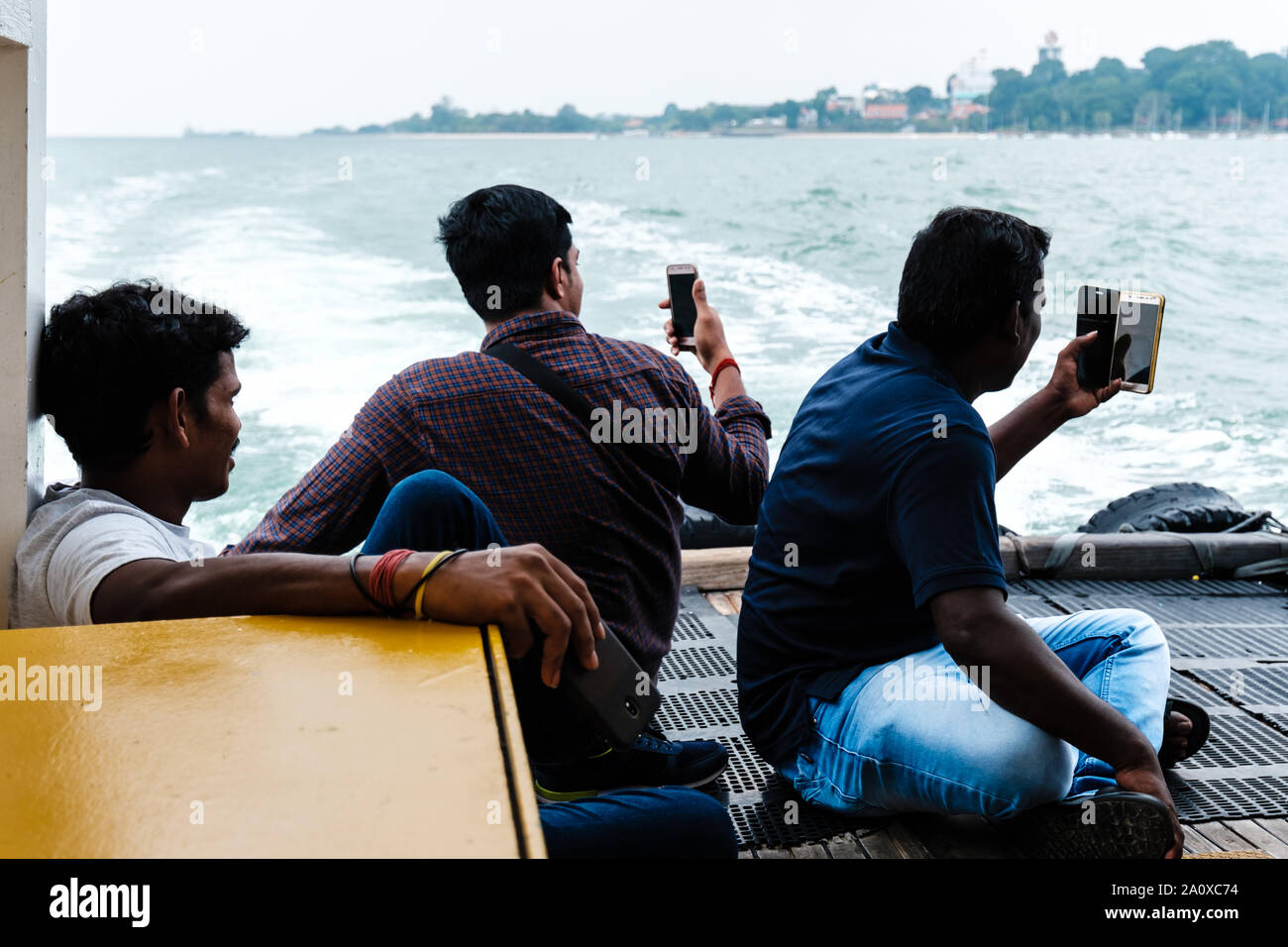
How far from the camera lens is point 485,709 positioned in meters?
1.06

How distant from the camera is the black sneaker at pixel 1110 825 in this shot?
1959 millimetres

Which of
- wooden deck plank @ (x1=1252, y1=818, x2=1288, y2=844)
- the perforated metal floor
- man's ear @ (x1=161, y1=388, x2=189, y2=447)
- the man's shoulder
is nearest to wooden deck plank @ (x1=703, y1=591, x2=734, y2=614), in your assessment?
the perforated metal floor

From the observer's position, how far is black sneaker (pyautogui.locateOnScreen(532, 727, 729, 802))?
218 centimetres

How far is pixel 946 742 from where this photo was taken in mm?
2029

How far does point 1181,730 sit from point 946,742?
758 millimetres

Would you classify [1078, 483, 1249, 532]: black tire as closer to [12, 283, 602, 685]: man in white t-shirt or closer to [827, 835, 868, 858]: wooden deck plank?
[827, 835, 868, 858]: wooden deck plank

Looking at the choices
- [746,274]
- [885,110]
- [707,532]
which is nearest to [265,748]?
[707,532]

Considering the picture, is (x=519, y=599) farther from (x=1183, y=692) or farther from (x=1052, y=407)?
(x=1183, y=692)

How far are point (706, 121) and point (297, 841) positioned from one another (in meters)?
47.7

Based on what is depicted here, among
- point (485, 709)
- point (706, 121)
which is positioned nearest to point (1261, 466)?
point (485, 709)

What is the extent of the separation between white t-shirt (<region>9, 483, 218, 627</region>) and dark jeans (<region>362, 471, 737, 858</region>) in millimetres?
284

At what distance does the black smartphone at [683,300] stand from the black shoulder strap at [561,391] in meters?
0.67
